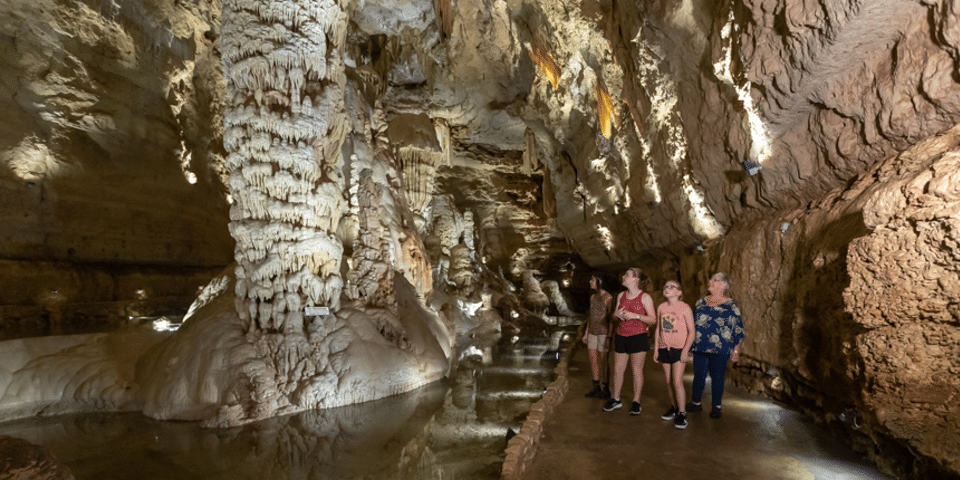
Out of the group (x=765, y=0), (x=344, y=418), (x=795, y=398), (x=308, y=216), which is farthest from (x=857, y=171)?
(x=308, y=216)

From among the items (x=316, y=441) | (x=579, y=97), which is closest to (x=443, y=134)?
(x=579, y=97)

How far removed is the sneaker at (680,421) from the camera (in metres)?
4.32

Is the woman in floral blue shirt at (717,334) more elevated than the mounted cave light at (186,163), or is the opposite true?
the mounted cave light at (186,163)

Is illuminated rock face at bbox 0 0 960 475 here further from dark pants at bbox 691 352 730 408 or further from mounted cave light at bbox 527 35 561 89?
dark pants at bbox 691 352 730 408

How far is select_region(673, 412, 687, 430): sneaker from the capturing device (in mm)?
4324

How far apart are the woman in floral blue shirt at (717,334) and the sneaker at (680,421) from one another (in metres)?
0.54

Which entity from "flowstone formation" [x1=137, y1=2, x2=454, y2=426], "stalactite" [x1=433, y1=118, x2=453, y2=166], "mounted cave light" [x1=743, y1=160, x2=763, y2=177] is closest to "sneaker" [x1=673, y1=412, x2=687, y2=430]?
"mounted cave light" [x1=743, y1=160, x2=763, y2=177]

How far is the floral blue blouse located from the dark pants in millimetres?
74

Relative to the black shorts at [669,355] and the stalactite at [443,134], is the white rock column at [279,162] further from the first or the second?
the stalactite at [443,134]

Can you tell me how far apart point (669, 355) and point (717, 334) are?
22.0 inches

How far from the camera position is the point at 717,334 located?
4621 millimetres

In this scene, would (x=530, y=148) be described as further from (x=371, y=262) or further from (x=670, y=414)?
(x=670, y=414)

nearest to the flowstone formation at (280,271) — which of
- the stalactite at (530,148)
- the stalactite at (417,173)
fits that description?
the stalactite at (417,173)

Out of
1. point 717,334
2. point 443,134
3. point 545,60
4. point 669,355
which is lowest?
point 669,355
